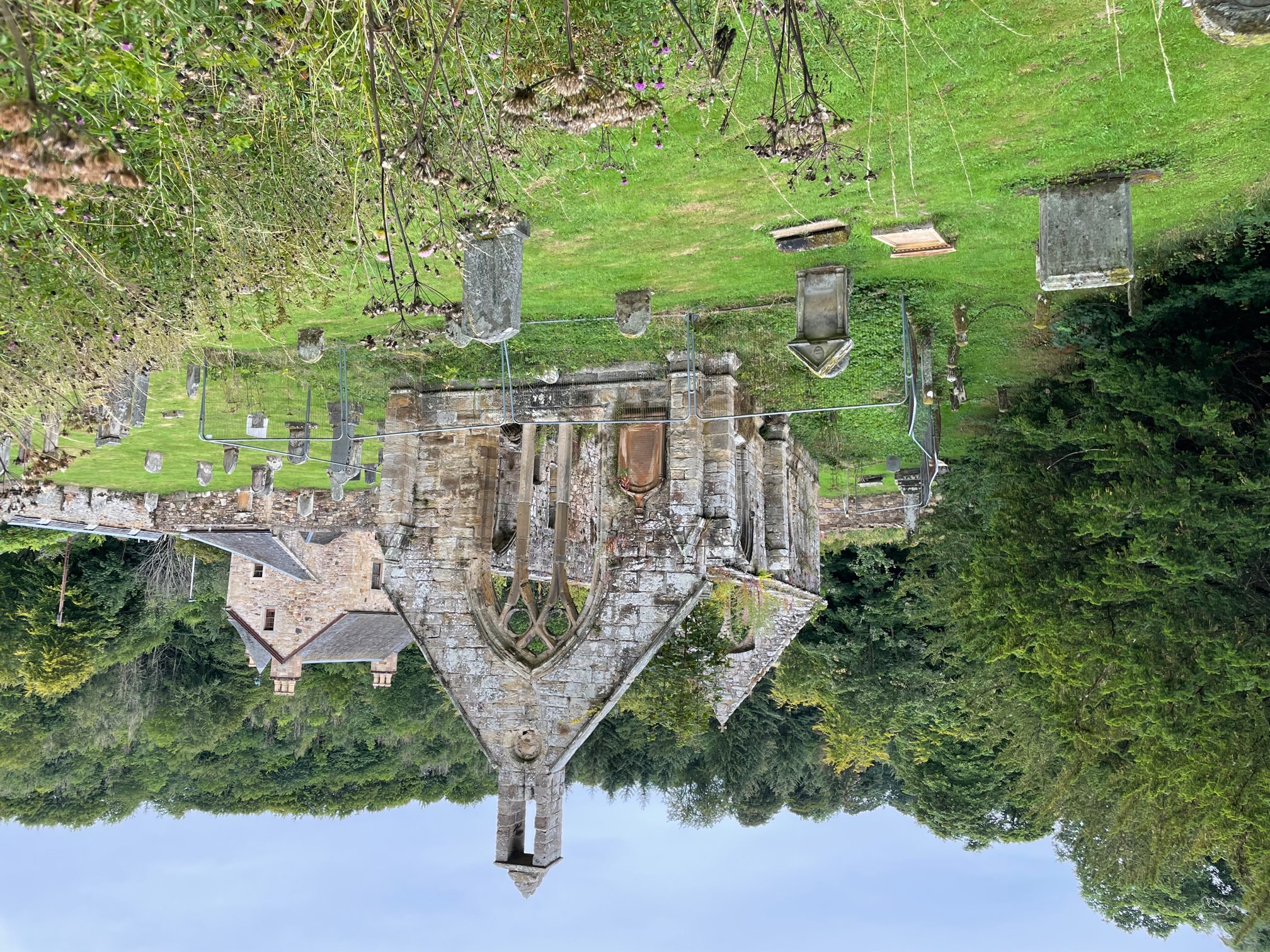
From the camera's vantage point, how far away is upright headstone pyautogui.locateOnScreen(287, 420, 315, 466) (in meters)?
12.4

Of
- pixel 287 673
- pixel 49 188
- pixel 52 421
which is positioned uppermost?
pixel 52 421

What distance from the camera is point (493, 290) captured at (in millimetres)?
7957

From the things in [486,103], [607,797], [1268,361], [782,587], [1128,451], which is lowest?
[607,797]

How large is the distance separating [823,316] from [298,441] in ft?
24.5

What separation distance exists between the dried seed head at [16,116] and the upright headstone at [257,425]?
9242 mm

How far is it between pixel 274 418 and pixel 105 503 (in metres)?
6.21

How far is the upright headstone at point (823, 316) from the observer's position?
802 centimetres

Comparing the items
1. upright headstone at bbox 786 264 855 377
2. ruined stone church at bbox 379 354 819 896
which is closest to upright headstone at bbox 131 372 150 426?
ruined stone church at bbox 379 354 819 896

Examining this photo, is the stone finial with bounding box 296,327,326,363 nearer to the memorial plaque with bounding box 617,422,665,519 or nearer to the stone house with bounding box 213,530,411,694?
the memorial plaque with bounding box 617,422,665,519

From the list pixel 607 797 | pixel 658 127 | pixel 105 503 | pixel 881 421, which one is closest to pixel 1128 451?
pixel 881 421

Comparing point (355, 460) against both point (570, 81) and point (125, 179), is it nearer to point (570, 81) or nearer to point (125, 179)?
point (125, 179)

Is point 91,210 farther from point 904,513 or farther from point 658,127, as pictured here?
point 904,513

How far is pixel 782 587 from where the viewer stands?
37.3 feet

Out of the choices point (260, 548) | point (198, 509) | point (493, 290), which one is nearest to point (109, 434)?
point (198, 509)
